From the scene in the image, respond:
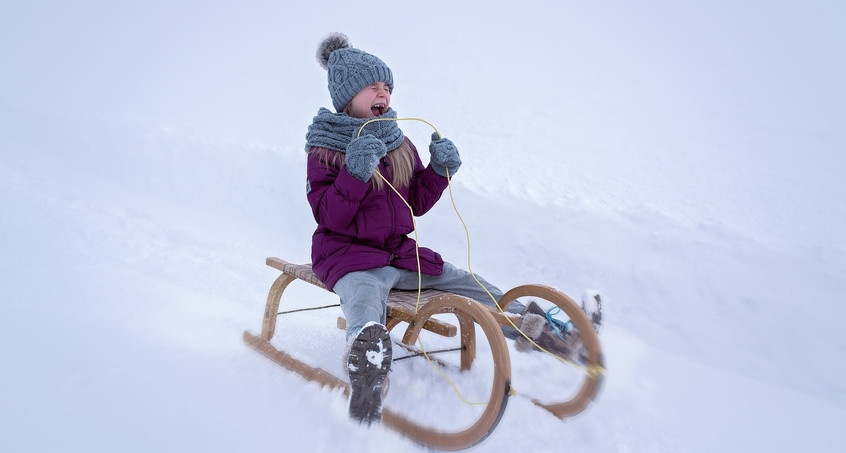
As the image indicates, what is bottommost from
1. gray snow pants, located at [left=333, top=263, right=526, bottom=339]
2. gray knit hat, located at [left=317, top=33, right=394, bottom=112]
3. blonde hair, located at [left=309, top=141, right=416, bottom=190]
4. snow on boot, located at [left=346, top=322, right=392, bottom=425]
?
snow on boot, located at [left=346, top=322, right=392, bottom=425]

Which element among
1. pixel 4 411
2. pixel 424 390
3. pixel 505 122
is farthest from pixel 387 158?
pixel 505 122

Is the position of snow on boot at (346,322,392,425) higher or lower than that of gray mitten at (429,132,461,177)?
lower

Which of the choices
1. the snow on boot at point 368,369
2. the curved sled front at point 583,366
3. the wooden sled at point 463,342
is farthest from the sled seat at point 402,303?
the snow on boot at point 368,369

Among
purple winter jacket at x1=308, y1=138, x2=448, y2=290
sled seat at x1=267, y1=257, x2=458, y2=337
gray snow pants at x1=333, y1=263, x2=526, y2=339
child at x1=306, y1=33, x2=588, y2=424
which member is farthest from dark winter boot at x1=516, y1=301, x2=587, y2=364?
purple winter jacket at x1=308, y1=138, x2=448, y2=290

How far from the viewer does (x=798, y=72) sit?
6742mm

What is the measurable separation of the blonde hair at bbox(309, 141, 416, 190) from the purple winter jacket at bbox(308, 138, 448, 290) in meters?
0.02

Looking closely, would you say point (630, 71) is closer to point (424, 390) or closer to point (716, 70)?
point (716, 70)

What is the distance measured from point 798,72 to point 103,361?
7736 millimetres

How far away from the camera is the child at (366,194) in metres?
2.01

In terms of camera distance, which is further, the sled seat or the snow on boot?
the sled seat

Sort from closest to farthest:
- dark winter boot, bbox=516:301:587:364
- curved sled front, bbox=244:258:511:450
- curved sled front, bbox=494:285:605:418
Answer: curved sled front, bbox=244:258:511:450
curved sled front, bbox=494:285:605:418
dark winter boot, bbox=516:301:587:364

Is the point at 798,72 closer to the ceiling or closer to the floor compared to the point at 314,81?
closer to the ceiling

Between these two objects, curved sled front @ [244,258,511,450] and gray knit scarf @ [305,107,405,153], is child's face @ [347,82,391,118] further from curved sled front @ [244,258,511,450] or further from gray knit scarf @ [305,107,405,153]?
curved sled front @ [244,258,511,450]

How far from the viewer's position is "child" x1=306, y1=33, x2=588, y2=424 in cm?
201
